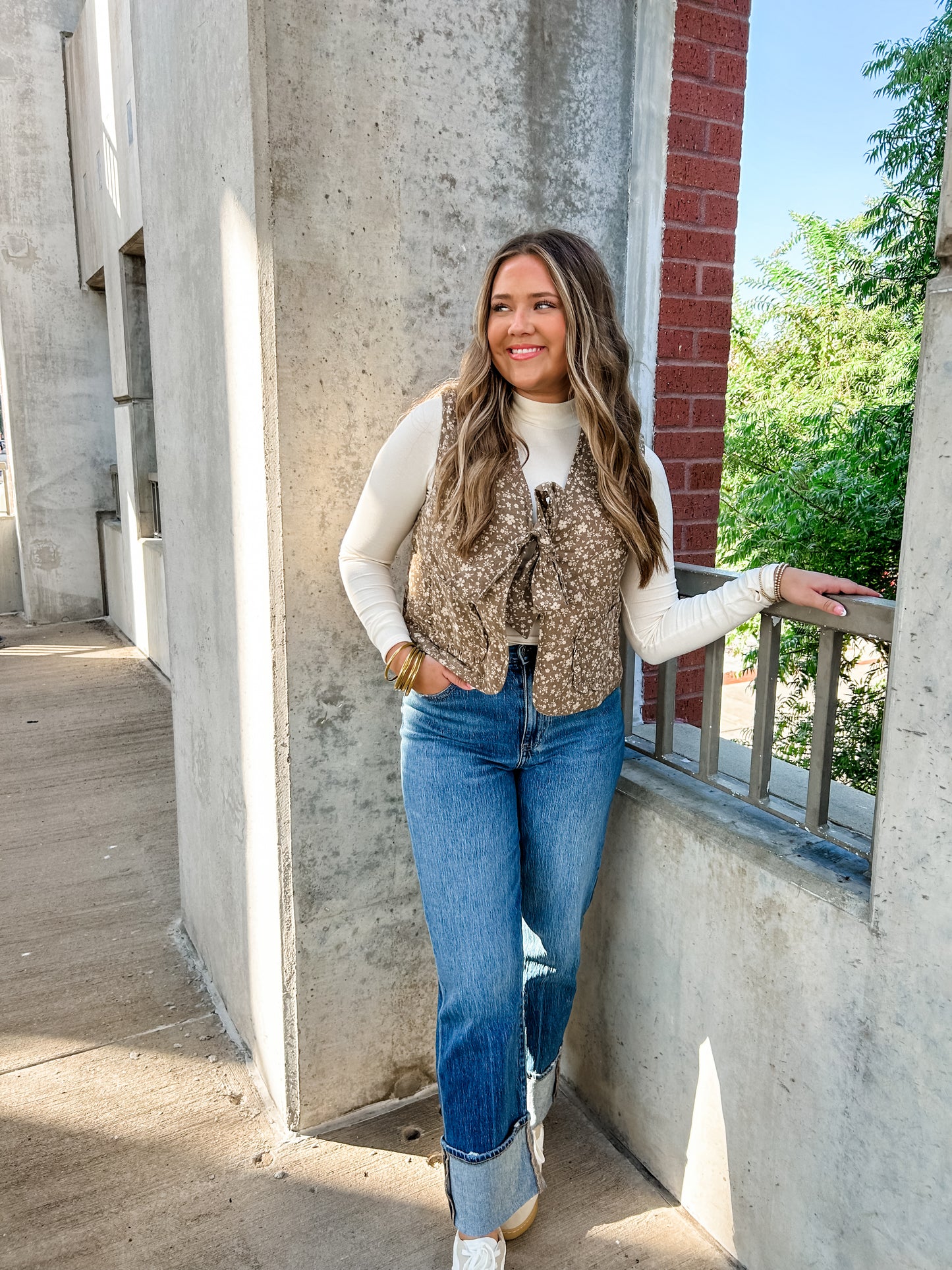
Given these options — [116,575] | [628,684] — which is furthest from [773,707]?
[116,575]

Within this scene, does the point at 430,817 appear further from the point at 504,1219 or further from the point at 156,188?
the point at 156,188

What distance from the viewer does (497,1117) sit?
2.02 metres

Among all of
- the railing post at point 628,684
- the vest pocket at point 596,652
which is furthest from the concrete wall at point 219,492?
the railing post at point 628,684

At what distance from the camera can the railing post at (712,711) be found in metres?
2.15

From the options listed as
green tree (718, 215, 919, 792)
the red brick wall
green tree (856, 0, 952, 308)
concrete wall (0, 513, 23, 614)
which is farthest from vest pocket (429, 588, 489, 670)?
concrete wall (0, 513, 23, 614)

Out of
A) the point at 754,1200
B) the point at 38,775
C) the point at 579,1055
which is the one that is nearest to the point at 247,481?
the point at 579,1055

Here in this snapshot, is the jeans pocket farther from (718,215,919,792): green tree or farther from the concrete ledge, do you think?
(718,215,919,792): green tree

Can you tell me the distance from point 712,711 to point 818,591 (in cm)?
44

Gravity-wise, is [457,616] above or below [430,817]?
above

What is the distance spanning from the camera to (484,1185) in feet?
6.65

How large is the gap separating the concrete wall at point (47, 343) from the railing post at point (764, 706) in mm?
8859

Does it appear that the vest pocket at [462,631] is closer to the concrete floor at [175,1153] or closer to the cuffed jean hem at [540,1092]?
the cuffed jean hem at [540,1092]

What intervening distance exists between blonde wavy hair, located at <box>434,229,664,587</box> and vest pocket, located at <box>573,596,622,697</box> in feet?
0.55

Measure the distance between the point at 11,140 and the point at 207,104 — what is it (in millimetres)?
8053
